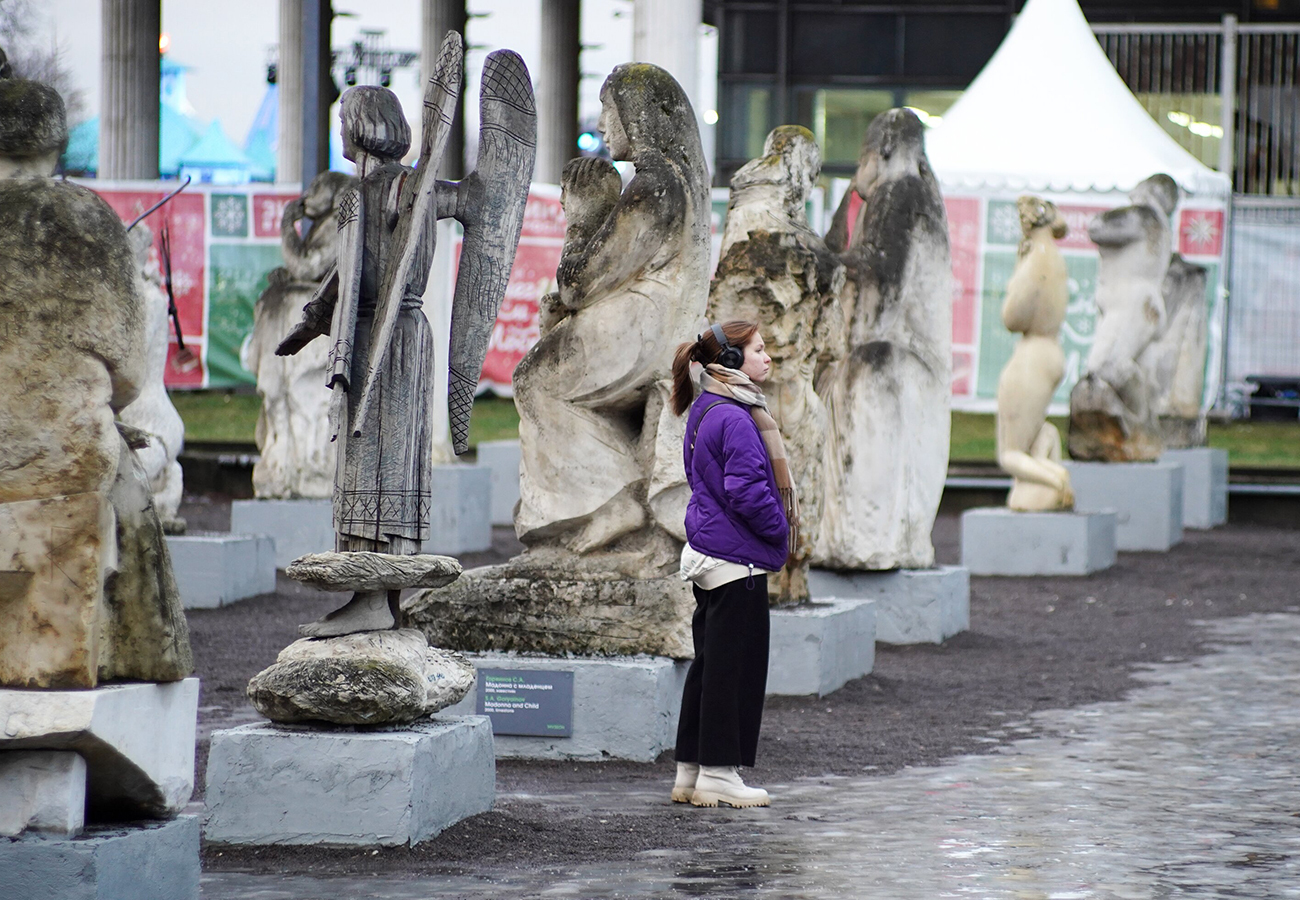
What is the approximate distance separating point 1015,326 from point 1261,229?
9.42 metres

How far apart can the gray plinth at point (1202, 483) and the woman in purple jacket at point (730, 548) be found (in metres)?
12.6

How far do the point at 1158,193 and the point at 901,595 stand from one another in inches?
273

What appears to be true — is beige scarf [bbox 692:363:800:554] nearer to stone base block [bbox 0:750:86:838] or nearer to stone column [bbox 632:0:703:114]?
stone base block [bbox 0:750:86:838]

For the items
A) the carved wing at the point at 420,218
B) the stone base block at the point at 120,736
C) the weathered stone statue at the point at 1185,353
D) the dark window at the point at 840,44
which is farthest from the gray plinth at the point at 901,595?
the dark window at the point at 840,44

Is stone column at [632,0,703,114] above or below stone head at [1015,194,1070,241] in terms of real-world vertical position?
above

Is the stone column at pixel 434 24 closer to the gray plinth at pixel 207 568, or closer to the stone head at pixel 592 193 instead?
the gray plinth at pixel 207 568

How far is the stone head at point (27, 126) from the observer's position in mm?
4281

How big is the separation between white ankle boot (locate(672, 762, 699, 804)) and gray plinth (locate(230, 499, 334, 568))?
7.42 m

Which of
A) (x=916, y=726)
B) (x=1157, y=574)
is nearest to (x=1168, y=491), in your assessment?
(x=1157, y=574)

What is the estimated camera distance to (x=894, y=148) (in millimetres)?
10547

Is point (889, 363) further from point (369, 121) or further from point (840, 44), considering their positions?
point (840, 44)

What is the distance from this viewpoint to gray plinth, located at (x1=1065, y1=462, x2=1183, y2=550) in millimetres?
16219

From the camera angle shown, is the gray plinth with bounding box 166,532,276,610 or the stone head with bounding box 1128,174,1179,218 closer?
the gray plinth with bounding box 166,532,276,610

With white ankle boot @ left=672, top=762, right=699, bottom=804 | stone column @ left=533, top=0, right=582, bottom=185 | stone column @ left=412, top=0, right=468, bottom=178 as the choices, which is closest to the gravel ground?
white ankle boot @ left=672, top=762, right=699, bottom=804
